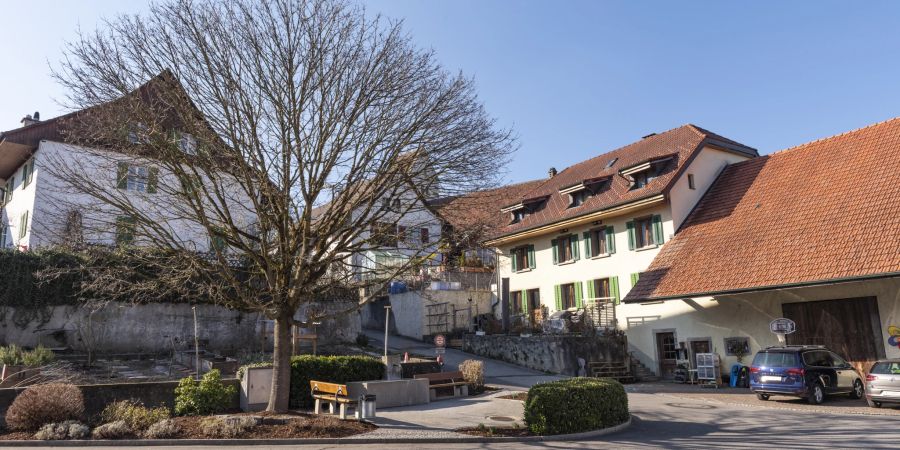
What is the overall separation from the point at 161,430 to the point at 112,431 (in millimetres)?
865

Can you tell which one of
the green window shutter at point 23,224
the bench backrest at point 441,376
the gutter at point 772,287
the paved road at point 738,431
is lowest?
the paved road at point 738,431

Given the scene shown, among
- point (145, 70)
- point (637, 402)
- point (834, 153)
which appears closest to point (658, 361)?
point (637, 402)

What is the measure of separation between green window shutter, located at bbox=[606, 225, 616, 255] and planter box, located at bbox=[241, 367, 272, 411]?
17.3 m

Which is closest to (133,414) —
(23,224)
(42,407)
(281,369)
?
(42,407)

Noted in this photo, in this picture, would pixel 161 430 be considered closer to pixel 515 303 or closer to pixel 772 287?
pixel 772 287

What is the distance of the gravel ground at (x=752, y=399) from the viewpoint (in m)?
15.3

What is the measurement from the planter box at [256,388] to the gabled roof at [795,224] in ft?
47.8

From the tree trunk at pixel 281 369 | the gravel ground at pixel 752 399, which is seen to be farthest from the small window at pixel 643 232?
the tree trunk at pixel 281 369

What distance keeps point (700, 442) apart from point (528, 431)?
121 inches

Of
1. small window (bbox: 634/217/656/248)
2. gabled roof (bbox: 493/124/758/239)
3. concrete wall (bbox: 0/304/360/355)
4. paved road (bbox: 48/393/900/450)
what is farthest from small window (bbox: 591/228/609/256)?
paved road (bbox: 48/393/900/450)

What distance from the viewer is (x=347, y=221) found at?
15.1m

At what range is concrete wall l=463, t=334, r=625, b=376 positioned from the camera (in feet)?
80.6

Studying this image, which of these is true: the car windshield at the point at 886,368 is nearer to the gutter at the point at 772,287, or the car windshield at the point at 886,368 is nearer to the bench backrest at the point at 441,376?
the gutter at the point at 772,287

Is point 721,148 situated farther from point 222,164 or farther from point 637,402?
point 222,164
